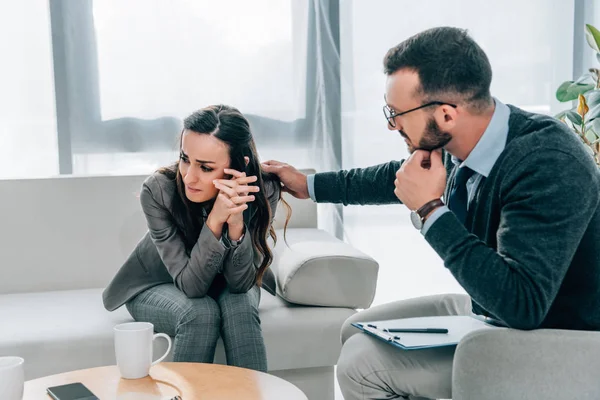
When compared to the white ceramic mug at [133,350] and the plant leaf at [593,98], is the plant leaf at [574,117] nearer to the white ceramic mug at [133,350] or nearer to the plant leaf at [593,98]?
the plant leaf at [593,98]

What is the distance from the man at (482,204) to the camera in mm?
1241

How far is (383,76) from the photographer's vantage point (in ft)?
10.6

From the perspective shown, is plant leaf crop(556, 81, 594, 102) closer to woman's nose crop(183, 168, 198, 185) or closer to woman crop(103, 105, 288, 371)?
woman crop(103, 105, 288, 371)

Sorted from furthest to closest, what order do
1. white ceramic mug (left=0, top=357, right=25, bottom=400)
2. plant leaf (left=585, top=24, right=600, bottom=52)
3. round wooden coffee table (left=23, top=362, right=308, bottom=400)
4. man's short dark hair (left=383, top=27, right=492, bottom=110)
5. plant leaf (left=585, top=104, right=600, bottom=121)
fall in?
plant leaf (left=585, top=24, right=600, bottom=52)
plant leaf (left=585, top=104, right=600, bottom=121)
man's short dark hair (left=383, top=27, right=492, bottom=110)
round wooden coffee table (left=23, top=362, right=308, bottom=400)
white ceramic mug (left=0, top=357, right=25, bottom=400)

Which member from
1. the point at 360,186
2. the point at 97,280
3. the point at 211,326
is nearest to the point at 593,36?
the point at 360,186

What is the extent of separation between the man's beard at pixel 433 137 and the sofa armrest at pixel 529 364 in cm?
42

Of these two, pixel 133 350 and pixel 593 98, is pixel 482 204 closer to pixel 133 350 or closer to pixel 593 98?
pixel 133 350

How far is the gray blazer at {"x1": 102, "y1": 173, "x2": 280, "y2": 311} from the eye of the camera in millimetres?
1861

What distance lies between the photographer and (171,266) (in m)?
1.92

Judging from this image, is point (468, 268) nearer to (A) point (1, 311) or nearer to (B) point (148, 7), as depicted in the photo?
(A) point (1, 311)

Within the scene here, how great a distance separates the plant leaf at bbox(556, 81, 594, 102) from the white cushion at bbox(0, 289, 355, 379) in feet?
5.47

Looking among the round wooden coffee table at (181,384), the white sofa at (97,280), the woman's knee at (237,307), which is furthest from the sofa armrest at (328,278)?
the round wooden coffee table at (181,384)

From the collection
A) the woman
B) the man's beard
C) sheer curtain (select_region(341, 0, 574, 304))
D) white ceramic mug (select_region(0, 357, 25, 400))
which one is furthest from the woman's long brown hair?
sheer curtain (select_region(341, 0, 574, 304))

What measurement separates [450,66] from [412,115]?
0.13 m
